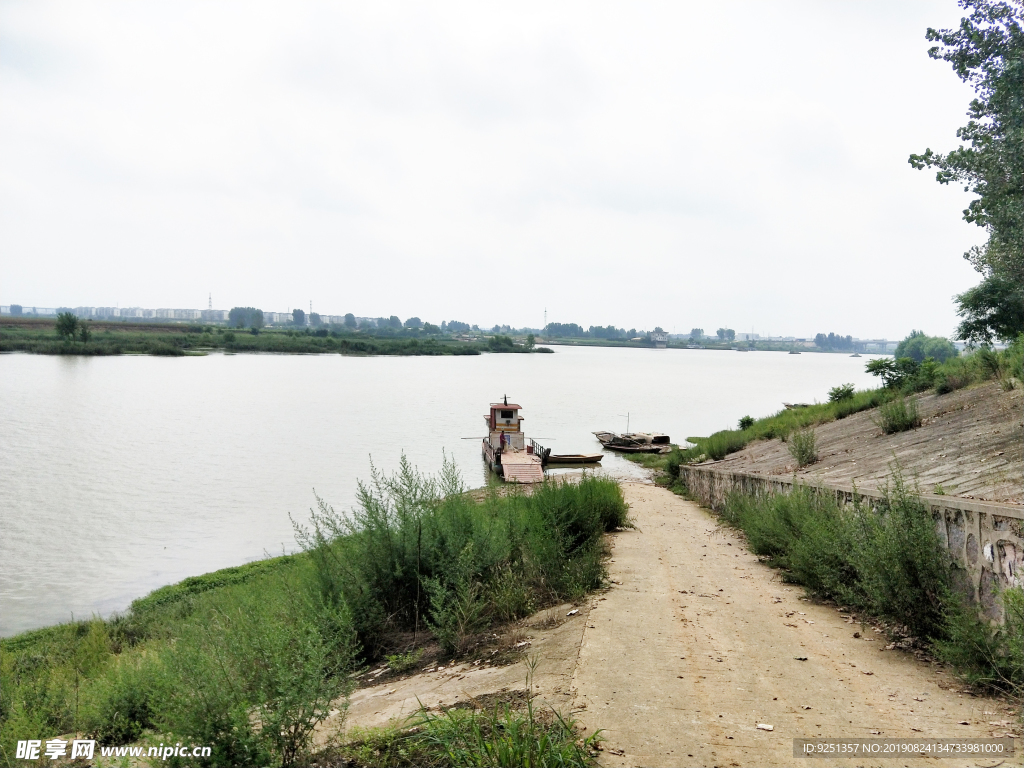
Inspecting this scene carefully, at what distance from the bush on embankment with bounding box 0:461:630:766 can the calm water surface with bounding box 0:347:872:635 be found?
21.9ft

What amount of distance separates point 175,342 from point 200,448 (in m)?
106

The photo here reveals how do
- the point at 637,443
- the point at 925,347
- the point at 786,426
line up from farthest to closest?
1. the point at 925,347
2. the point at 637,443
3. the point at 786,426

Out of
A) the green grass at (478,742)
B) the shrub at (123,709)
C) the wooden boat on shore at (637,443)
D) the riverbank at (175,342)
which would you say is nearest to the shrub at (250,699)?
the green grass at (478,742)

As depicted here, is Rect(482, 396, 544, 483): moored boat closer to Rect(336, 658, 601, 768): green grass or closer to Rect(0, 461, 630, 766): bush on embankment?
Rect(0, 461, 630, 766): bush on embankment

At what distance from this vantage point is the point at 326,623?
6.04 meters

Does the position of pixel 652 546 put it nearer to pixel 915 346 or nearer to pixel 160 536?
pixel 160 536

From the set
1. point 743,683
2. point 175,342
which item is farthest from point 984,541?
point 175,342

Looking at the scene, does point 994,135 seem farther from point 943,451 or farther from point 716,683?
point 716,683

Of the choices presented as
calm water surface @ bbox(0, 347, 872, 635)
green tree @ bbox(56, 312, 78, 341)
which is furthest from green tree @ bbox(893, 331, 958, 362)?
green tree @ bbox(56, 312, 78, 341)

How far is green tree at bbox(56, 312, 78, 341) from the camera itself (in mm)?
111062

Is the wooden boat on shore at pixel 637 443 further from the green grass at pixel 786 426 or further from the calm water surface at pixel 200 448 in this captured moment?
the green grass at pixel 786 426

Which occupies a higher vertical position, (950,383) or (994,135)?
(994,135)

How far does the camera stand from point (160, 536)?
21.8 m

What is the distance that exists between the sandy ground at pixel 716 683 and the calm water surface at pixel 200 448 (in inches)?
357
